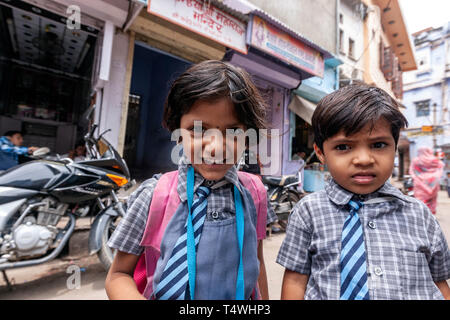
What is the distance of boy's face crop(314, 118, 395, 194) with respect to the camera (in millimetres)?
738

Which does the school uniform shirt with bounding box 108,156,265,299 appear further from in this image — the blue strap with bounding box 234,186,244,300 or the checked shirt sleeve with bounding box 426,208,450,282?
the checked shirt sleeve with bounding box 426,208,450,282

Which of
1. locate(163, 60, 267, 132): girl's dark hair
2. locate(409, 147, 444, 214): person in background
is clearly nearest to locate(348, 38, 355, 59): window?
locate(409, 147, 444, 214): person in background

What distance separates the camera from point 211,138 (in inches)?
27.4

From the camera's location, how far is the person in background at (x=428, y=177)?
4688mm

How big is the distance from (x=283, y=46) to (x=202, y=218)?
5399 millimetres

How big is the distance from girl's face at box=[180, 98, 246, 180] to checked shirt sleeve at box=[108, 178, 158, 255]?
199mm

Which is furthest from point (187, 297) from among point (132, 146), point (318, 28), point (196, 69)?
point (132, 146)

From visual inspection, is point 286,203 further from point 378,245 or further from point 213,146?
point 213,146

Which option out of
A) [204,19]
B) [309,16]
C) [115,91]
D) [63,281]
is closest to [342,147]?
[63,281]

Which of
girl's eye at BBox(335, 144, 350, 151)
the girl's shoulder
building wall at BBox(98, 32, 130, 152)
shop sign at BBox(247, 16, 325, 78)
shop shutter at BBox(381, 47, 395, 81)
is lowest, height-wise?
the girl's shoulder

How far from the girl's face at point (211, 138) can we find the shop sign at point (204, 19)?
3310 millimetres

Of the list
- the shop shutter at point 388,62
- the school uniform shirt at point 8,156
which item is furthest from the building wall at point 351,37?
the school uniform shirt at point 8,156

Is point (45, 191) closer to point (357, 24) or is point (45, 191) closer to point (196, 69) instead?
point (196, 69)
